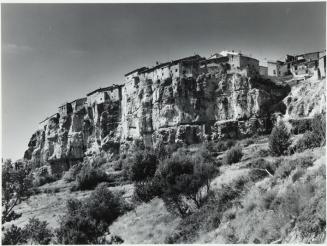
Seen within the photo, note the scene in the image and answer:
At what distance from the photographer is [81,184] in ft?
165

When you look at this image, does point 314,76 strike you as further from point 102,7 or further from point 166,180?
point 102,7

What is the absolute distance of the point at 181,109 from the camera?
208 feet

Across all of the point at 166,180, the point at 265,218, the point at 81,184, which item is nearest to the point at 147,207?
the point at 166,180

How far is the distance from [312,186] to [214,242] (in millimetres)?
4331

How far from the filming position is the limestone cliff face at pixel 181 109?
60438 millimetres

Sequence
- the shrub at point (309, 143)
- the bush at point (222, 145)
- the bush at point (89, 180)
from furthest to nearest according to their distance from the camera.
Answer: the bush at point (222, 145), the bush at point (89, 180), the shrub at point (309, 143)

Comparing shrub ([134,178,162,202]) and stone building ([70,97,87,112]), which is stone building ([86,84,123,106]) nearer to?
stone building ([70,97,87,112])

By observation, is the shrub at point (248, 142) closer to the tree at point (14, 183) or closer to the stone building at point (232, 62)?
the stone building at point (232, 62)

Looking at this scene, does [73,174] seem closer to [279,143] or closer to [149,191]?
[279,143]

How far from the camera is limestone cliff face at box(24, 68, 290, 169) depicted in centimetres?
6044

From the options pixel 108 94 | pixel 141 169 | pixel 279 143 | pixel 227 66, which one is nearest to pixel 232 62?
pixel 227 66

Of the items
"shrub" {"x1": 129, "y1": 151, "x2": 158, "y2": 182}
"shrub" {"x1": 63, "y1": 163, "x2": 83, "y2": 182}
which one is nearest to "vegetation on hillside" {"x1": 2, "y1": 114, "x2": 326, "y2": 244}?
"shrub" {"x1": 129, "y1": 151, "x2": 158, "y2": 182}

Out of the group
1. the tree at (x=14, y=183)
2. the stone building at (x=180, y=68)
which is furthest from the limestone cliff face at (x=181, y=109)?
the tree at (x=14, y=183)

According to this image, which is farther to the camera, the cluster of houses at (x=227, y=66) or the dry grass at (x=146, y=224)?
the cluster of houses at (x=227, y=66)
